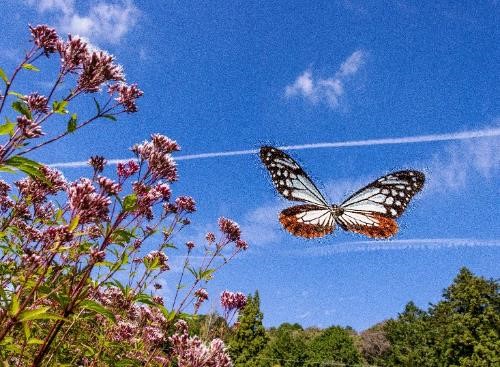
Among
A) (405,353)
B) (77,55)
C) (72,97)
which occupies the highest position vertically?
(405,353)

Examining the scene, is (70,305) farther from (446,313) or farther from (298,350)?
(298,350)

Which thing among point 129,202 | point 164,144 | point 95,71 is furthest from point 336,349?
point 95,71

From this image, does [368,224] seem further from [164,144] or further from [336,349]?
[336,349]

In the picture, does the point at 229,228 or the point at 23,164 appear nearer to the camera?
the point at 23,164

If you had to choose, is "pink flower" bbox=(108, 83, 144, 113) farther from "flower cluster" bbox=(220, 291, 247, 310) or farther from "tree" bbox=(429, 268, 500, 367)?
"tree" bbox=(429, 268, 500, 367)

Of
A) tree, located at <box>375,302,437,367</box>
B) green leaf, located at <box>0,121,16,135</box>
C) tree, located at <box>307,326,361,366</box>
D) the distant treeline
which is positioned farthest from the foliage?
green leaf, located at <box>0,121,16,135</box>

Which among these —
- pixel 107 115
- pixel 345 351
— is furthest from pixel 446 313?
pixel 107 115

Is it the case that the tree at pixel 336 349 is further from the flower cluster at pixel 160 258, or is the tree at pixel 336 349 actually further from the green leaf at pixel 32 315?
the green leaf at pixel 32 315
